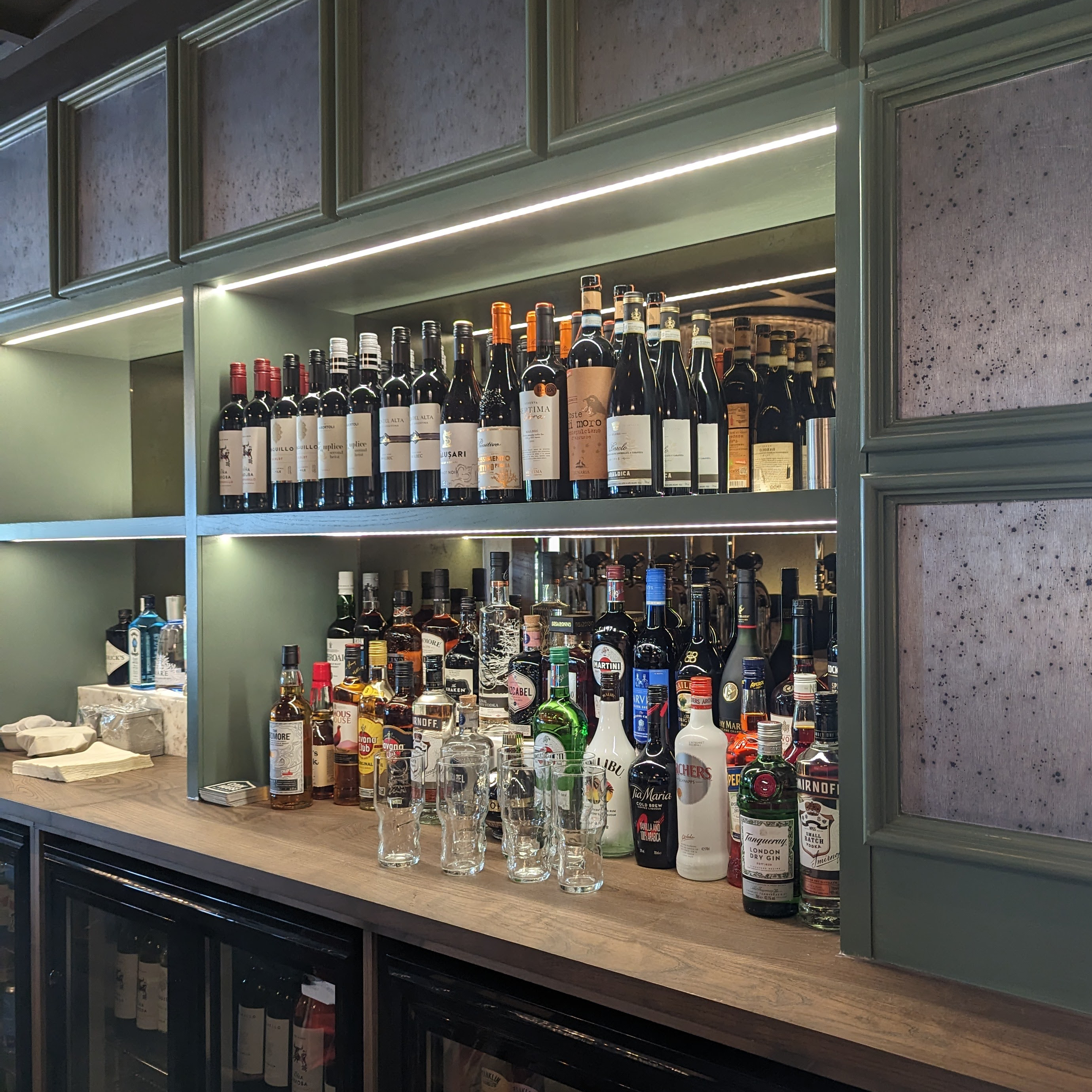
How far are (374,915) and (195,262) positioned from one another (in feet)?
4.65

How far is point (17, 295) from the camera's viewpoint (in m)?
2.52

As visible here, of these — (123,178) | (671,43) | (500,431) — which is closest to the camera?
(671,43)

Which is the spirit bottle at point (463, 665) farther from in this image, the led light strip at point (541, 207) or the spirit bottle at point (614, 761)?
the led light strip at point (541, 207)

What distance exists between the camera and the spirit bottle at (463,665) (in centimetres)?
199

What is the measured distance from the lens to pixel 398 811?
1.64 m

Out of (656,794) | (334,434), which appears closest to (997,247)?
(656,794)

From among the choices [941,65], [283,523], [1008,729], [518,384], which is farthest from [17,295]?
[1008,729]

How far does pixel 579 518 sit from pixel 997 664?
65 cm

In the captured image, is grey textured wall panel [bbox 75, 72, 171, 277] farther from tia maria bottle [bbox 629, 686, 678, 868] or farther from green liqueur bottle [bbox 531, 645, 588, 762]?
tia maria bottle [bbox 629, 686, 678, 868]

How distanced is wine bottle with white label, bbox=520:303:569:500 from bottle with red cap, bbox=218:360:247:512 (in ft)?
2.42

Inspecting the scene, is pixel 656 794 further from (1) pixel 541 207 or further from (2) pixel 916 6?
(2) pixel 916 6

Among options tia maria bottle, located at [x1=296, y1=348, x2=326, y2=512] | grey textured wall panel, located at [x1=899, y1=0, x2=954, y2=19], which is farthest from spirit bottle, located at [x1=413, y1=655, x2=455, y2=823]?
grey textured wall panel, located at [x1=899, y1=0, x2=954, y2=19]

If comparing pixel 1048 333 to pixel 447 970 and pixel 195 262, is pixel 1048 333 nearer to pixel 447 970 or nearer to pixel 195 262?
pixel 447 970

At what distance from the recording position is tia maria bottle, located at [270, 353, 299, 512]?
2.08 metres
